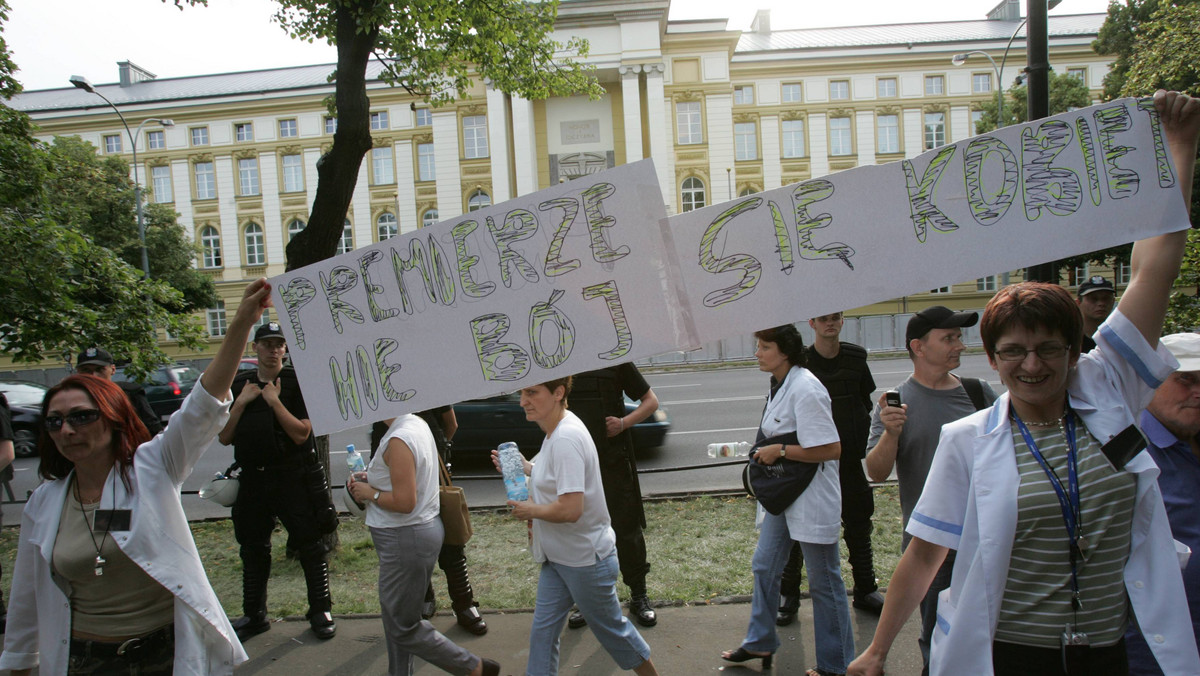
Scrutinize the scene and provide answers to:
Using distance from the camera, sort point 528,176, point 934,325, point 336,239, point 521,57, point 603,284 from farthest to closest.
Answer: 1. point 528,176
2. point 521,57
3. point 336,239
4. point 934,325
5. point 603,284

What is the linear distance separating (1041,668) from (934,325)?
1.69m

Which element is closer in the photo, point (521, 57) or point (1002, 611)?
point (1002, 611)

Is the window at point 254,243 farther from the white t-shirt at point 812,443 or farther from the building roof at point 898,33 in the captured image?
the white t-shirt at point 812,443

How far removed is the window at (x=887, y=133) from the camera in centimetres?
4244

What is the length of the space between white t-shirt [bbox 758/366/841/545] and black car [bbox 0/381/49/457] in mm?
15658

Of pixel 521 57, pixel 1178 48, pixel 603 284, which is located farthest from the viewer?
pixel 1178 48

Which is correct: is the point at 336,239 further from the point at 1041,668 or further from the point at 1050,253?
the point at 1041,668

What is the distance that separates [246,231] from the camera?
43.9 meters

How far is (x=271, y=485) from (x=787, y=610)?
130 inches

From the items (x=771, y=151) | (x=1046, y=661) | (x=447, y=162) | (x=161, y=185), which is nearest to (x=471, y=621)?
(x=1046, y=661)

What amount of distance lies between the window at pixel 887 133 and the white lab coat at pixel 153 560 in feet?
149

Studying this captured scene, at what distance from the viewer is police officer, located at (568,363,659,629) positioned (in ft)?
14.4

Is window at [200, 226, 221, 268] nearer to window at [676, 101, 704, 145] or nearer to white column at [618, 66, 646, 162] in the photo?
white column at [618, 66, 646, 162]

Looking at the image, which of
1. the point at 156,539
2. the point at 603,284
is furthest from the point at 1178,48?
the point at 156,539
